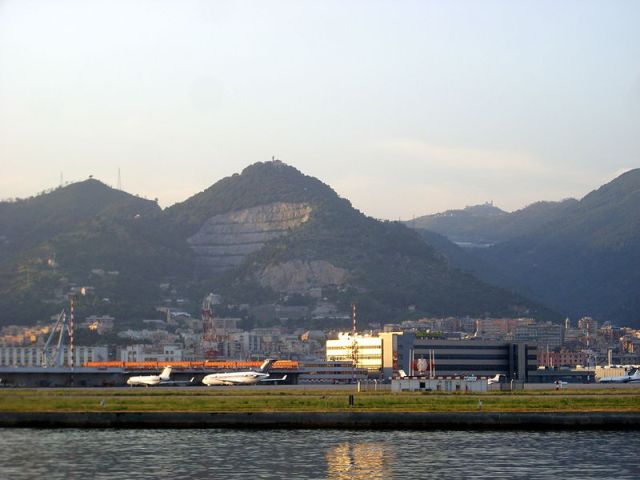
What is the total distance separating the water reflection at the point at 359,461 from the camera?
77375 millimetres

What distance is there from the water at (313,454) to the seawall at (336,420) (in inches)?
129

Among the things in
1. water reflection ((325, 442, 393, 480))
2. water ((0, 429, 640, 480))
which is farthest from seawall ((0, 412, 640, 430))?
water reflection ((325, 442, 393, 480))

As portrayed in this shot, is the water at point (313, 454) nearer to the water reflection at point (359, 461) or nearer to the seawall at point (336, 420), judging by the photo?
the water reflection at point (359, 461)

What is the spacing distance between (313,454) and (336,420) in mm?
20260

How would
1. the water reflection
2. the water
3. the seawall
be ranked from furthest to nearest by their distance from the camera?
the seawall
the water
the water reflection

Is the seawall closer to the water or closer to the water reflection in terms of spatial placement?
the water

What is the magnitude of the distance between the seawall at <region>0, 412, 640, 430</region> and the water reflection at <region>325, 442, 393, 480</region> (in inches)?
522

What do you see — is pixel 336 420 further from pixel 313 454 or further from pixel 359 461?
pixel 359 461

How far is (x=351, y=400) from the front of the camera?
401 feet

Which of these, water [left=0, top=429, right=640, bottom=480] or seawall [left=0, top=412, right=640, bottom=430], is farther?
seawall [left=0, top=412, right=640, bottom=430]

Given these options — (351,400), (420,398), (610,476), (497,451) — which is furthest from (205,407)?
(610,476)

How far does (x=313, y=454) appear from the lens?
87.3 m

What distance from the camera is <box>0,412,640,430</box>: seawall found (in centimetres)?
10450

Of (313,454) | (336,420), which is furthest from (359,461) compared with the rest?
(336,420)
